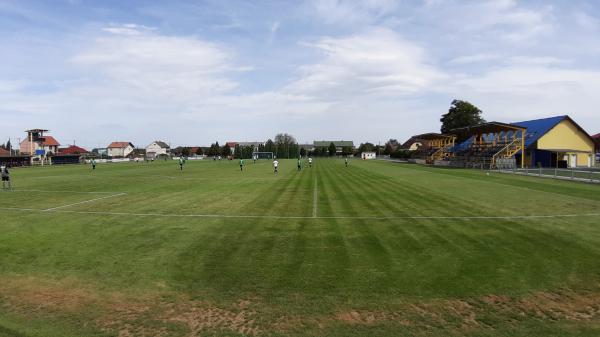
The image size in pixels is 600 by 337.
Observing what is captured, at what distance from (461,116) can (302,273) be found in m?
86.9

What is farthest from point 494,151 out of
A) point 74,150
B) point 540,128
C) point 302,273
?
point 74,150

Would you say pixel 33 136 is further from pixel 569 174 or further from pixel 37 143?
pixel 569 174

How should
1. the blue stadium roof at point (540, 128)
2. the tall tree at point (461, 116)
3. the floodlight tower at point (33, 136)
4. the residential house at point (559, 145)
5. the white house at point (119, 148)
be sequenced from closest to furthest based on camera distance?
the residential house at point (559, 145)
the blue stadium roof at point (540, 128)
the tall tree at point (461, 116)
the floodlight tower at point (33, 136)
the white house at point (119, 148)

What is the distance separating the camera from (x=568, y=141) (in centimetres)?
5891

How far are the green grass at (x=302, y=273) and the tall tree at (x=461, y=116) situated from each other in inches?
2921

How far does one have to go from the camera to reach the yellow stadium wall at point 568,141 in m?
57.4

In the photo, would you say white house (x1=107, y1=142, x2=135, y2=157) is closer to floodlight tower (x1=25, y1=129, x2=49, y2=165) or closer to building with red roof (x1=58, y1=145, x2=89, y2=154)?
building with red roof (x1=58, y1=145, x2=89, y2=154)

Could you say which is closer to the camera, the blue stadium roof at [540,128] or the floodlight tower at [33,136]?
the blue stadium roof at [540,128]

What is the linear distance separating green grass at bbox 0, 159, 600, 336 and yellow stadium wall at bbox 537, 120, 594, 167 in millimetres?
47269

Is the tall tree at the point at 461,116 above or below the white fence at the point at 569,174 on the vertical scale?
above

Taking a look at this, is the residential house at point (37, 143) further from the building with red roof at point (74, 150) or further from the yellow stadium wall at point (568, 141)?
the yellow stadium wall at point (568, 141)

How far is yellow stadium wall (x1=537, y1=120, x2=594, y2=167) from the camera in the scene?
5738cm

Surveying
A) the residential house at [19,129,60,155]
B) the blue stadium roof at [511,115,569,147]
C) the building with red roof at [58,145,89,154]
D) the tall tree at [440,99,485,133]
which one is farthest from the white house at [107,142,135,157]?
the blue stadium roof at [511,115,569,147]

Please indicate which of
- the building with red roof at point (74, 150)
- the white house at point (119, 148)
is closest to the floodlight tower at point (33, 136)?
the building with red roof at point (74, 150)
